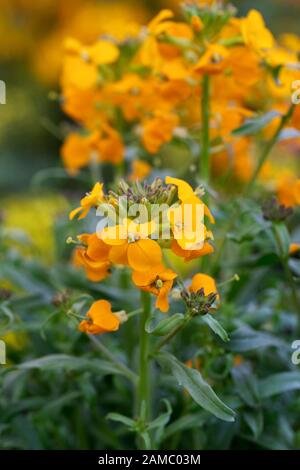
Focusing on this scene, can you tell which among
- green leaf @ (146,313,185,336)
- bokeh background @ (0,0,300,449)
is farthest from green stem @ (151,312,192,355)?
bokeh background @ (0,0,300,449)

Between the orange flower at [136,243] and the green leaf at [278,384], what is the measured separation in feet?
1.37

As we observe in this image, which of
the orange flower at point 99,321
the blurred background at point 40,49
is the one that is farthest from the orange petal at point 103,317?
the blurred background at point 40,49

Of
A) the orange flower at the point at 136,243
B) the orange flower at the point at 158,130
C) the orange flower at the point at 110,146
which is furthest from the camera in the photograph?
the orange flower at the point at 110,146

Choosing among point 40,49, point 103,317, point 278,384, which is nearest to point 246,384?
point 278,384

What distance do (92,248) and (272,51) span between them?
0.58m

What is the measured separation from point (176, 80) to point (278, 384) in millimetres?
595

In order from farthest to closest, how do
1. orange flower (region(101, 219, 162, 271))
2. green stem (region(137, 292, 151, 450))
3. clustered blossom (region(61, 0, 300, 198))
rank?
1. clustered blossom (region(61, 0, 300, 198))
2. green stem (region(137, 292, 151, 450))
3. orange flower (region(101, 219, 162, 271))

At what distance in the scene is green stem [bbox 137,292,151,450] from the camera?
3.96 ft

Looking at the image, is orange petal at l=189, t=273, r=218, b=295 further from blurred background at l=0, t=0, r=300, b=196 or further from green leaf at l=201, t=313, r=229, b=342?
blurred background at l=0, t=0, r=300, b=196

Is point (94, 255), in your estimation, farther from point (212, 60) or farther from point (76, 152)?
point (76, 152)

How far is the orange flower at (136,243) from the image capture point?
105cm

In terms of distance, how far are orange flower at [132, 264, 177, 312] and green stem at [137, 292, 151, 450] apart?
0.11 m

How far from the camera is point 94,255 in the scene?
1.12 m

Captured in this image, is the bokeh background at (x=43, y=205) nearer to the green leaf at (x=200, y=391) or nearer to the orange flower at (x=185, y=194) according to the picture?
the green leaf at (x=200, y=391)
